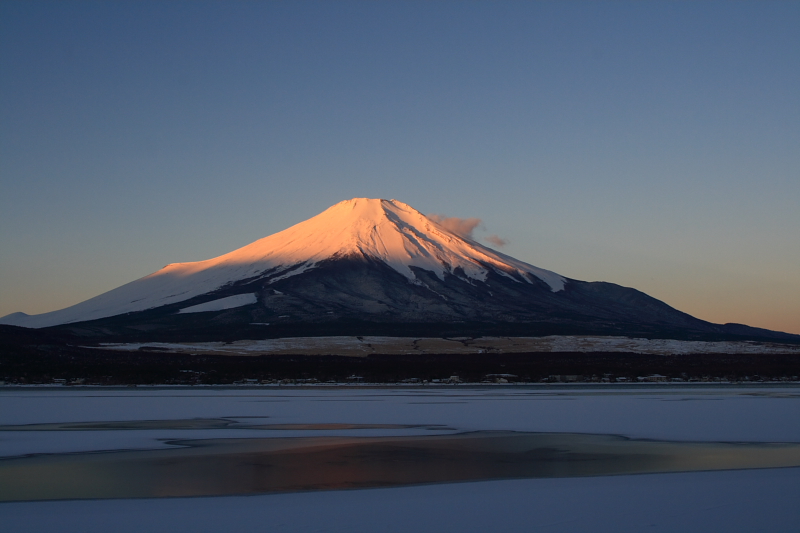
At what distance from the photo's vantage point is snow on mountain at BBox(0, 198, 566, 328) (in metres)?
170

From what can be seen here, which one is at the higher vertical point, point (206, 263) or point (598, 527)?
point (206, 263)

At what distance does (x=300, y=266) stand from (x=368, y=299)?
31434 millimetres

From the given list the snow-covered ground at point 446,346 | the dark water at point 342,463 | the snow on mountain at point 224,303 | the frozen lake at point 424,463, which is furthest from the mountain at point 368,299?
the dark water at point 342,463

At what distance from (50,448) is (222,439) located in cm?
392

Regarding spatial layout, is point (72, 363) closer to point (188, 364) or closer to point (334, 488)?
point (188, 364)

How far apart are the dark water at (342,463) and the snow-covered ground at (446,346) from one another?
218 ft

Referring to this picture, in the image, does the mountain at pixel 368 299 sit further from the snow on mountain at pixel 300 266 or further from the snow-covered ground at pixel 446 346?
the snow-covered ground at pixel 446 346

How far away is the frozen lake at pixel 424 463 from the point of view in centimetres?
1112

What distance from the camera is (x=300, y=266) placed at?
588ft

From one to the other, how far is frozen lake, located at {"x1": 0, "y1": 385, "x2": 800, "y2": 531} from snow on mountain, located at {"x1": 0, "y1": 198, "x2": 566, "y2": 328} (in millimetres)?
139980

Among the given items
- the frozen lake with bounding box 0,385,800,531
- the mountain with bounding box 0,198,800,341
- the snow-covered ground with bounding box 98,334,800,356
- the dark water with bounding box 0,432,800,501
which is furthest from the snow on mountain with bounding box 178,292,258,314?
the dark water with bounding box 0,432,800,501

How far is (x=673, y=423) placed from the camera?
909 inches

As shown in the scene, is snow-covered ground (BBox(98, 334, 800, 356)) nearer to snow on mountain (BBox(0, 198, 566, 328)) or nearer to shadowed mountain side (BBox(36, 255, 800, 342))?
shadowed mountain side (BBox(36, 255, 800, 342))

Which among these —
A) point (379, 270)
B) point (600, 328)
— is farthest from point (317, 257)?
point (600, 328)
